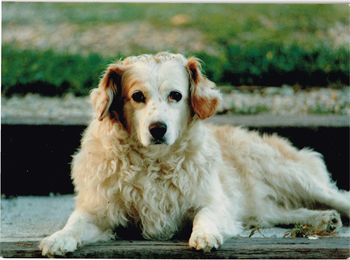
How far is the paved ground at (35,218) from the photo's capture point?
15.5 feet

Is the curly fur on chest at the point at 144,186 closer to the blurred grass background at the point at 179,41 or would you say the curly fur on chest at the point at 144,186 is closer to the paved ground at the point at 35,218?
the paved ground at the point at 35,218

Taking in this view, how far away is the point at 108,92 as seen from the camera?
427 cm

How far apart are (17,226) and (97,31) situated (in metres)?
3.87

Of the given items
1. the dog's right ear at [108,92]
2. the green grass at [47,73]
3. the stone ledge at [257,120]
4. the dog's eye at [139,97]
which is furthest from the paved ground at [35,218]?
the green grass at [47,73]

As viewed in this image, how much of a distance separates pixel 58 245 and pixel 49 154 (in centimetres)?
208

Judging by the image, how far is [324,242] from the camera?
4.09 m

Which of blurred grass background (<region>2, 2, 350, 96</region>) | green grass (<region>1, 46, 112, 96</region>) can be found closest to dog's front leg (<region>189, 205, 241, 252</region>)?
blurred grass background (<region>2, 2, 350, 96</region>)

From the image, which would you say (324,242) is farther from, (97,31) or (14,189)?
(97,31)

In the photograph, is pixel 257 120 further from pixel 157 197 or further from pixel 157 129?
pixel 157 129

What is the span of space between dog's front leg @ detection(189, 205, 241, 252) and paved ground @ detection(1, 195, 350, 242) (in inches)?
8.8

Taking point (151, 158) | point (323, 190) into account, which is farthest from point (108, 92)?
point (323, 190)

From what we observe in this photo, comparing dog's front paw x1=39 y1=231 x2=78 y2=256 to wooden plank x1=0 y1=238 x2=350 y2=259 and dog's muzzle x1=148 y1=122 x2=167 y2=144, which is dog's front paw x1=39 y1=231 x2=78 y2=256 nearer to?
wooden plank x1=0 y1=238 x2=350 y2=259

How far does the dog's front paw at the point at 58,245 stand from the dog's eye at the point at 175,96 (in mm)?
967

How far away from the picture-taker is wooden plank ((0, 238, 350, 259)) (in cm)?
392
